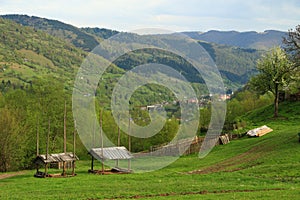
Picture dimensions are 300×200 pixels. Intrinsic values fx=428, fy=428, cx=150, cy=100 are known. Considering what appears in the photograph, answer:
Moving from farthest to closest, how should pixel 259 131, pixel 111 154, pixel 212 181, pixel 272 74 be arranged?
pixel 272 74
pixel 259 131
pixel 111 154
pixel 212 181

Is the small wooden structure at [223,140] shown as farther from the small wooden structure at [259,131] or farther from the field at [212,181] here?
the field at [212,181]

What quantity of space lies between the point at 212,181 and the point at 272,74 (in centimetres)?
4078

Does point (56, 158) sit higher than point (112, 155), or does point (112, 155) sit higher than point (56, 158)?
point (112, 155)

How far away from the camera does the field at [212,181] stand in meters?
30.7

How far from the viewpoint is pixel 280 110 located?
78.6 metres

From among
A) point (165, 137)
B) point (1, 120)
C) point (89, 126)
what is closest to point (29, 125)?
point (1, 120)

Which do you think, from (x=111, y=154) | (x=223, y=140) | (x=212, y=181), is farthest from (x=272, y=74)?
(x=212, y=181)

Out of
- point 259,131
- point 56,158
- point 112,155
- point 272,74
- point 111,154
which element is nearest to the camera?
point 56,158

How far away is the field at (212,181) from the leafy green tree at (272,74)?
16.9 meters

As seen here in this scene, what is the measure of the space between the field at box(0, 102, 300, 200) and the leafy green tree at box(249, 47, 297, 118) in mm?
16886

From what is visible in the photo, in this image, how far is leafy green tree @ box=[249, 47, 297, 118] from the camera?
72.2 metres

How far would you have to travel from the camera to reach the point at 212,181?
121 feet

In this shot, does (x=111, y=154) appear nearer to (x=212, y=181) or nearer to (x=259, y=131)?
(x=212, y=181)

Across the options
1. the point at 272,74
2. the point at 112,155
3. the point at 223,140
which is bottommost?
the point at 223,140
